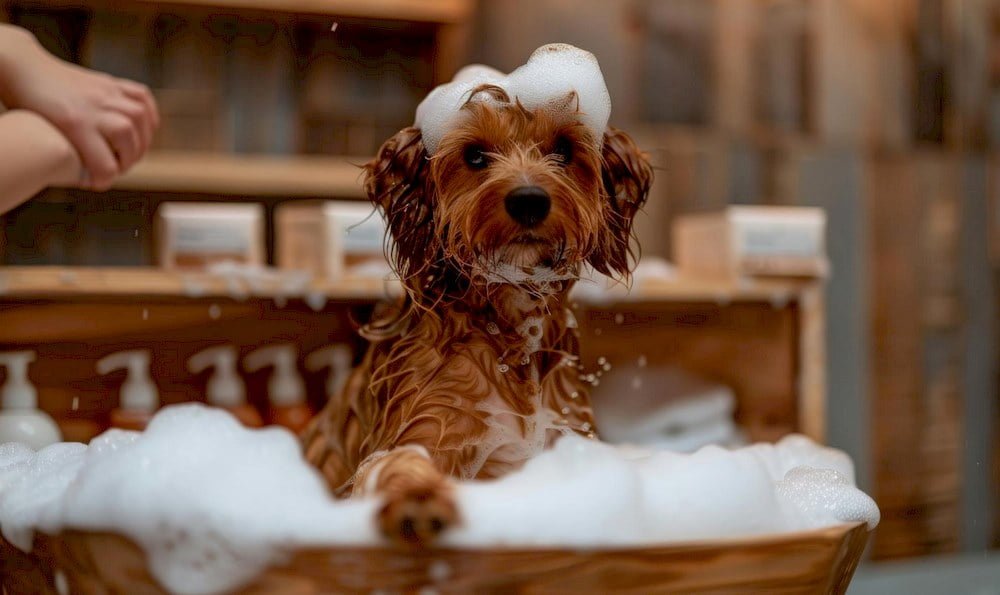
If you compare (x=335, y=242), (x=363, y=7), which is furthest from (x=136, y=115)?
(x=363, y=7)

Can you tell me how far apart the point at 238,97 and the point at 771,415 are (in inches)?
42.9

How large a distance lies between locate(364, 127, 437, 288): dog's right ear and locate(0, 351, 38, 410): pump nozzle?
1.56 ft

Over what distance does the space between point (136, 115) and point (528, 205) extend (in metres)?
0.49

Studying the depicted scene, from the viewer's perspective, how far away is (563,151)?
610 millimetres

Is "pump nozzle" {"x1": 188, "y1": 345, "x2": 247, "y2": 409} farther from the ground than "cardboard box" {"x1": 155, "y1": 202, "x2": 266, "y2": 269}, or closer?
closer

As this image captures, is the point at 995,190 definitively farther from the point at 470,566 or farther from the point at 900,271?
the point at 470,566

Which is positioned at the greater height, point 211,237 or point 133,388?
point 211,237

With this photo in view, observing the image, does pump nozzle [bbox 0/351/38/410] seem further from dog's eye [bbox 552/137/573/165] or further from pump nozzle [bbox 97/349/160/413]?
dog's eye [bbox 552/137/573/165]

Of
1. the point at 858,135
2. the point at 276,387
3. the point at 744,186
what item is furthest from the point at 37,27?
the point at 858,135

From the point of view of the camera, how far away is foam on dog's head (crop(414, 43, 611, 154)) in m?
0.60

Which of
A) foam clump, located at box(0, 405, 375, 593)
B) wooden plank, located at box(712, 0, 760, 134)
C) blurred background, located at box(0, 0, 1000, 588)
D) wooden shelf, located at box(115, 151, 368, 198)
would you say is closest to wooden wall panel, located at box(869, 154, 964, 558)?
blurred background, located at box(0, 0, 1000, 588)

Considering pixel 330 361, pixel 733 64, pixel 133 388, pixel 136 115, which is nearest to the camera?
pixel 136 115

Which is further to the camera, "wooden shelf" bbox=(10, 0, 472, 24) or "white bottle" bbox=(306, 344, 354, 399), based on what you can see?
"wooden shelf" bbox=(10, 0, 472, 24)

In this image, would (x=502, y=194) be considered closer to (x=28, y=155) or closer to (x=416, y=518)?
(x=416, y=518)
